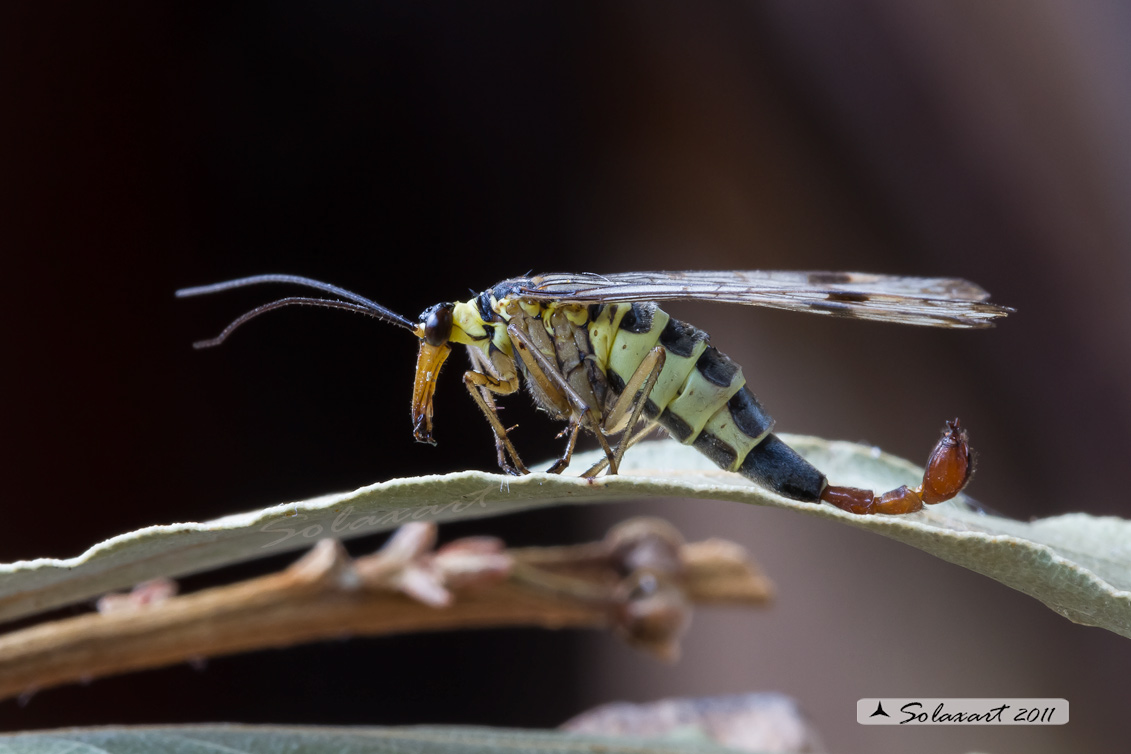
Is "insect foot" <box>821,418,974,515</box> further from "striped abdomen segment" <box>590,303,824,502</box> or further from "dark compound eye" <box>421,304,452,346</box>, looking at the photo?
"dark compound eye" <box>421,304,452,346</box>

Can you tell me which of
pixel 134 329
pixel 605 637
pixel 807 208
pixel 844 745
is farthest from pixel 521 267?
pixel 844 745

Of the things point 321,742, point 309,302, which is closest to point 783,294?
point 309,302

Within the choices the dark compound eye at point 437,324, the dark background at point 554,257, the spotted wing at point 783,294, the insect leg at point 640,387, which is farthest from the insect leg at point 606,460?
the dark background at point 554,257

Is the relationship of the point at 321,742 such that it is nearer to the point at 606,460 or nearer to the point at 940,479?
the point at 606,460

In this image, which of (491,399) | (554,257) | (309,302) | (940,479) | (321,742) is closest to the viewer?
Result: (321,742)

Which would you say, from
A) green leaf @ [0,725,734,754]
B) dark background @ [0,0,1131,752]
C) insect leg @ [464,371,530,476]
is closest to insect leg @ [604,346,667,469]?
insect leg @ [464,371,530,476]

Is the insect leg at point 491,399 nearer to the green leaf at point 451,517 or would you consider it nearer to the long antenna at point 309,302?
the long antenna at point 309,302

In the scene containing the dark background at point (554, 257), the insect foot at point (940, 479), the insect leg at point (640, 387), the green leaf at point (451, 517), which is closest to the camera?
the green leaf at point (451, 517)

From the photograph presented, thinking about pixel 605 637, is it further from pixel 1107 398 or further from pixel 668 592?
pixel 1107 398
